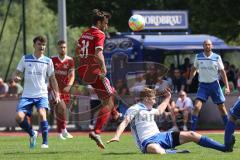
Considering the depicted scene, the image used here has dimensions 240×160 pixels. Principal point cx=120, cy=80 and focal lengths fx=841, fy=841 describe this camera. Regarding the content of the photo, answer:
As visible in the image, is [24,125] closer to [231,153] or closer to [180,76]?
[231,153]

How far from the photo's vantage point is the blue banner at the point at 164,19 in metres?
31.8

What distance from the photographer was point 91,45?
48.8ft

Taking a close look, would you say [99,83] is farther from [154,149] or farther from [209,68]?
[209,68]

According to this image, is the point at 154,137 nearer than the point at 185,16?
Yes

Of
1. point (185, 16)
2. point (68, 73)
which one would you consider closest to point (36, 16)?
point (185, 16)

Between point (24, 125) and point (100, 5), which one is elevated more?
point (100, 5)

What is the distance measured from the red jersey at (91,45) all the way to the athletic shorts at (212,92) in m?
4.59

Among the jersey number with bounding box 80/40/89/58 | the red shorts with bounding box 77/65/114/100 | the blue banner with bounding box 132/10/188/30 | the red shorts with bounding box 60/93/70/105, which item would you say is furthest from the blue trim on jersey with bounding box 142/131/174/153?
the blue banner with bounding box 132/10/188/30

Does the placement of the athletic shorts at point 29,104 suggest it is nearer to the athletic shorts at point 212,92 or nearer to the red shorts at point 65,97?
Answer: the red shorts at point 65,97

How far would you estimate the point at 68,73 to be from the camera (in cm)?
1970

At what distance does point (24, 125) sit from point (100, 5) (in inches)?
1155

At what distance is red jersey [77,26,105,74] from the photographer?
14.8 metres

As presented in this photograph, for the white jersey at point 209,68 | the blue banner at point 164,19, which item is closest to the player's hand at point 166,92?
the white jersey at point 209,68

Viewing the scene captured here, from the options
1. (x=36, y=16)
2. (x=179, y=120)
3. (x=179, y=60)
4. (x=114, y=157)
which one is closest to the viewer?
(x=114, y=157)
